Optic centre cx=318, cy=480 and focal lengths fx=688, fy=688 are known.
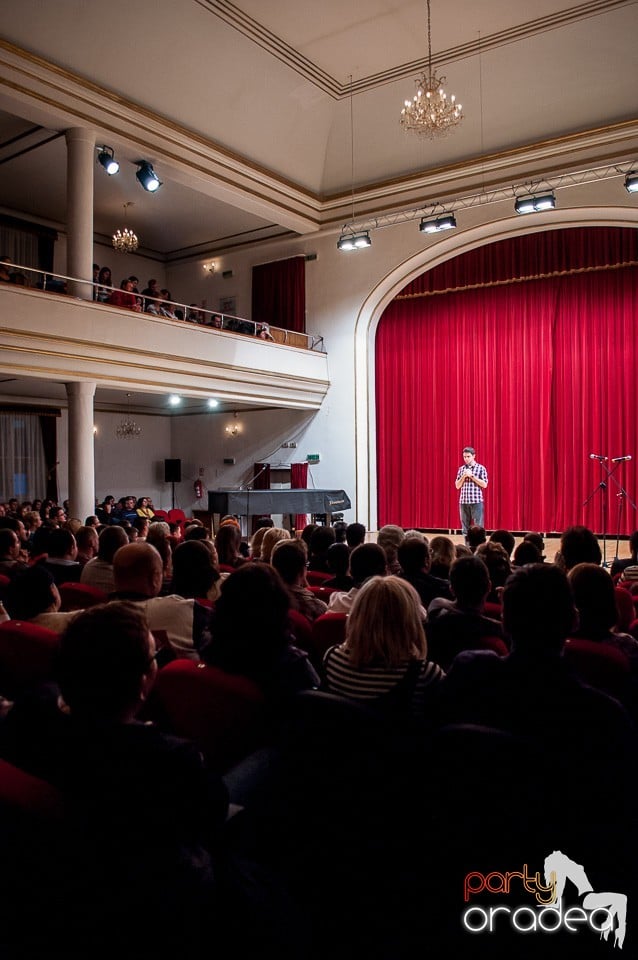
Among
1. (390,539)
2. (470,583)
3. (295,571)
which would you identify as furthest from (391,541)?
(470,583)

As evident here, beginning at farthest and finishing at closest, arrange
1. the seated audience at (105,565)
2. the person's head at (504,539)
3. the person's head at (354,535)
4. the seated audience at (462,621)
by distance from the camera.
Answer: the person's head at (354,535) < the person's head at (504,539) < the seated audience at (105,565) < the seated audience at (462,621)

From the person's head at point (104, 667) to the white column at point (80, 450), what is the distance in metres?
8.80

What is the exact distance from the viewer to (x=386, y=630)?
2.02 meters

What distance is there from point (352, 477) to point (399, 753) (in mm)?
11889

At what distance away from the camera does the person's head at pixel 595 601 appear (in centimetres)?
240

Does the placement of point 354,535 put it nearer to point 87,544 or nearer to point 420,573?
point 420,573

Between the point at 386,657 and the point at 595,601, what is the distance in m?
0.88

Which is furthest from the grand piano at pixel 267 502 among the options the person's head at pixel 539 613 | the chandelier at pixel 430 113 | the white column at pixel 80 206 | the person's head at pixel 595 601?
the person's head at pixel 539 613

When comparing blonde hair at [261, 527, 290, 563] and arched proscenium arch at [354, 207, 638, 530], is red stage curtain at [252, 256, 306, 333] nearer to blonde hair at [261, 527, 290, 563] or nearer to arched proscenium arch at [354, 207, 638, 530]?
arched proscenium arch at [354, 207, 638, 530]

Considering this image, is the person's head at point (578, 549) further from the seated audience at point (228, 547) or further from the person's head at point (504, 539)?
the seated audience at point (228, 547)

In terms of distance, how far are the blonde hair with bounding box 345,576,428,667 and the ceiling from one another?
362 inches

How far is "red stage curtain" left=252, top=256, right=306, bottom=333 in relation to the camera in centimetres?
1398

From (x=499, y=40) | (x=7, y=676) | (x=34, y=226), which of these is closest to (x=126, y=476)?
(x=34, y=226)

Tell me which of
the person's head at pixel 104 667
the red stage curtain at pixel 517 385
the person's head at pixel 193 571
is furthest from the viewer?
the red stage curtain at pixel 517 385
